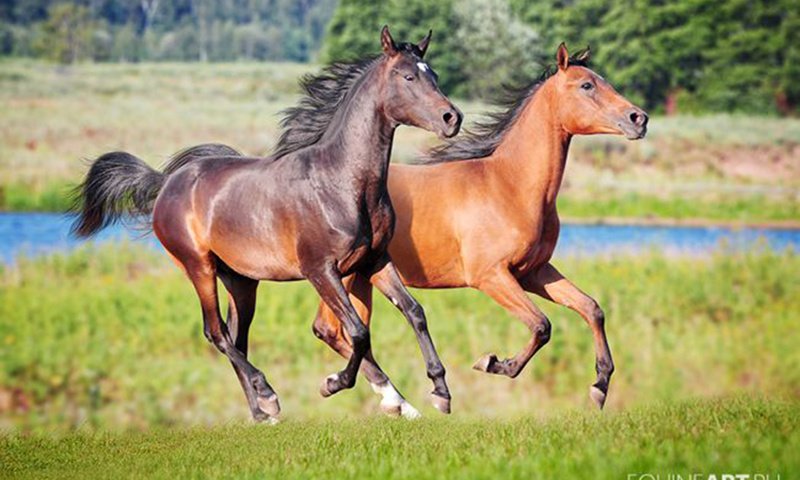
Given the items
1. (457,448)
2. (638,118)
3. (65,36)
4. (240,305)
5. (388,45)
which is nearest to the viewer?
(457,448)

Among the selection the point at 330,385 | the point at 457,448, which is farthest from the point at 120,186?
the point at 457,448

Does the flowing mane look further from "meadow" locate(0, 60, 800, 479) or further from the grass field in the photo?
the grass field

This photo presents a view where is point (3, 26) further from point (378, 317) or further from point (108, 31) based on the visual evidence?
point (378, 317)

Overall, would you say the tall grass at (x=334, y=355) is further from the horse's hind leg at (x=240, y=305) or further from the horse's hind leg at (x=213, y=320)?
the horse's hind leg at (x=213, y=320)

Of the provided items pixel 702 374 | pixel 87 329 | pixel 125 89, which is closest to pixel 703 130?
pixel 125 89

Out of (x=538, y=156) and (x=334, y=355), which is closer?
(x=538, y=156)

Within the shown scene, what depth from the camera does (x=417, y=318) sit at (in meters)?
7.68

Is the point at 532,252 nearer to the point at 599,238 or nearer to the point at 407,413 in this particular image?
the point at 407,413

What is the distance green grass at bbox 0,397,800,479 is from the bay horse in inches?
14.3

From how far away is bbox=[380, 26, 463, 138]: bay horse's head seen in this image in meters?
7.25

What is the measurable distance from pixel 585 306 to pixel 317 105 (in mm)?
1986

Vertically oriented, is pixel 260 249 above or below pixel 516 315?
above

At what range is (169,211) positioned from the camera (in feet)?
28.2

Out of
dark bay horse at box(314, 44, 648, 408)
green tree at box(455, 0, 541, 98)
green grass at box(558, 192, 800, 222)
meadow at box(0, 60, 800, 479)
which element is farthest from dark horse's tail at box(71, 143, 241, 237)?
green tree at box(455, 0, 541, 98)
